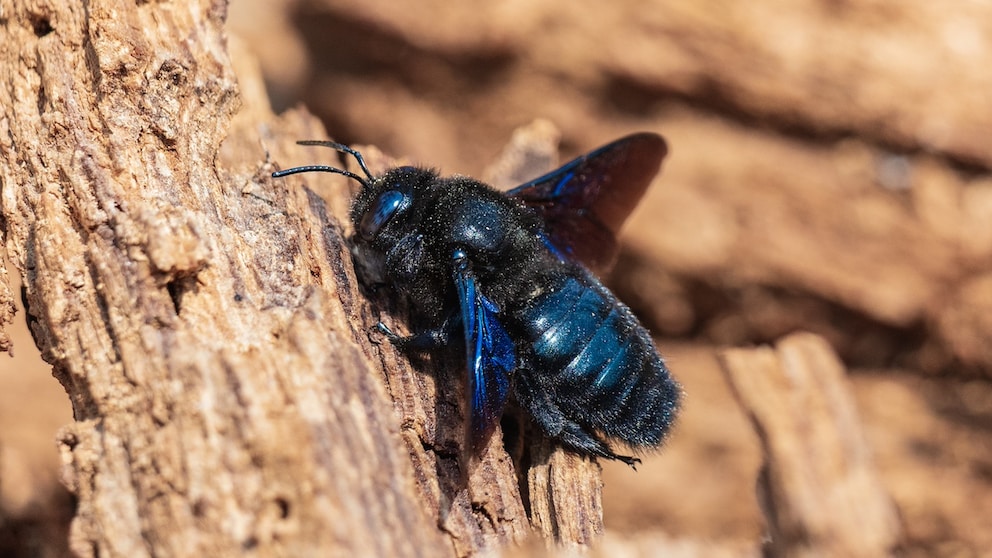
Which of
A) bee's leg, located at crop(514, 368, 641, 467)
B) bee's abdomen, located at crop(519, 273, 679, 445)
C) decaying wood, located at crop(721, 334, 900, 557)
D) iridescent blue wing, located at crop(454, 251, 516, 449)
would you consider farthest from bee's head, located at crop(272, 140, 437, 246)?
decaying wood, located at crop(721, 334, 900, 557)

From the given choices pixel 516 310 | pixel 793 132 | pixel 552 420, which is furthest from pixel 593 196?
pixel 793 132

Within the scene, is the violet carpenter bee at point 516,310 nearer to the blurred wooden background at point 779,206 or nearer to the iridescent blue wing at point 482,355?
the iridescent blue wing at point 482,355

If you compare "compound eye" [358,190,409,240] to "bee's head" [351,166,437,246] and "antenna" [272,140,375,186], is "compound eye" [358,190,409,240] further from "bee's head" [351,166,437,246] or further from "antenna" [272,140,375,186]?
"antenna" [272,140,375,186]

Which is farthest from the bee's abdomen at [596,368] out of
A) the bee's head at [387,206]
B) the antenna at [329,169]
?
the antenna at [329,169]

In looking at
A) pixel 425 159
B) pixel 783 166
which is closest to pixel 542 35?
pixel 425 159

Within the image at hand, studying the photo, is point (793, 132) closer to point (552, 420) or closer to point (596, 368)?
point (596, 368)
